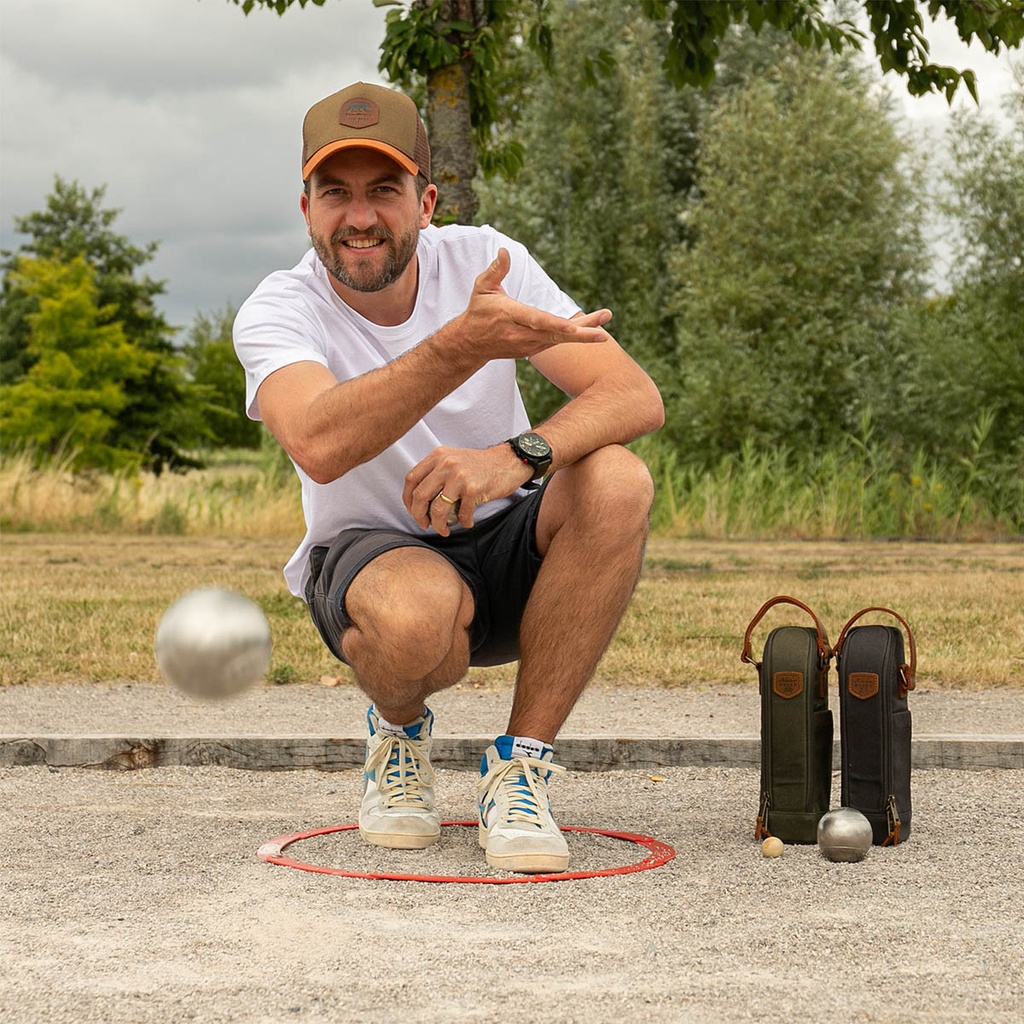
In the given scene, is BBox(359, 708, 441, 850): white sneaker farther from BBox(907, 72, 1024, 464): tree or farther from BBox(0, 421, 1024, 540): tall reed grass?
BBox(907, 72, 1024, 464): tree

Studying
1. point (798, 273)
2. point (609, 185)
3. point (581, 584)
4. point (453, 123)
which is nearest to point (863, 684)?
point (581, 584)

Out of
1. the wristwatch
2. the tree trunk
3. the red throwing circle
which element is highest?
the tree trunk

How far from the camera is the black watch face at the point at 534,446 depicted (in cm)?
380

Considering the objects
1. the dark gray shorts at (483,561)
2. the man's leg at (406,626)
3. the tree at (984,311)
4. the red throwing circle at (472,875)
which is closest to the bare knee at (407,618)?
the man's leg at (406,626)

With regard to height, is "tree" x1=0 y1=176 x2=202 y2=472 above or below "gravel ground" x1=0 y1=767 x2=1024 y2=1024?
above

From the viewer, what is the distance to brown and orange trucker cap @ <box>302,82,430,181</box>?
3.90 meters

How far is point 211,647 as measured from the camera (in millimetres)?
3779

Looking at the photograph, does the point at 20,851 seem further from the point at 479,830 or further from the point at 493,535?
the point at 493,535

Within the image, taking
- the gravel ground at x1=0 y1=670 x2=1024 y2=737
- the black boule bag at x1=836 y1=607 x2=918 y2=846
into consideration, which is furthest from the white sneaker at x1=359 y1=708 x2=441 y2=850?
the gravel ground at x1=0 y1=670 x2=1024 y2=737

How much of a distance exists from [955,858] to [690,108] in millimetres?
26364

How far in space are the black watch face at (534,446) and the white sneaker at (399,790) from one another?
0.84 meters

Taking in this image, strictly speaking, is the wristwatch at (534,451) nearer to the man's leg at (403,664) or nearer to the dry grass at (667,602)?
the man's leg at (403,664)

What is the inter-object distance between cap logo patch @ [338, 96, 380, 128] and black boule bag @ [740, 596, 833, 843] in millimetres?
1687

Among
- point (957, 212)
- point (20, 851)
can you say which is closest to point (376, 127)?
point (20, 851)
